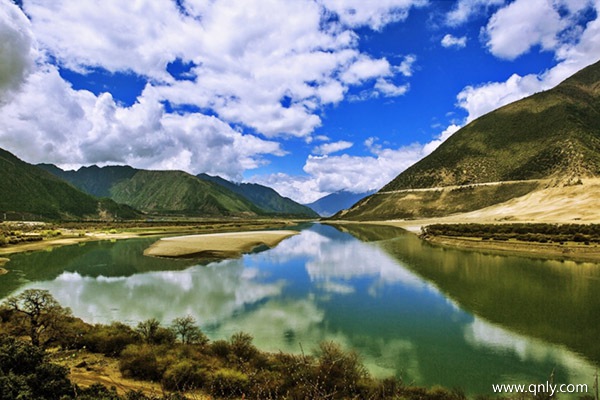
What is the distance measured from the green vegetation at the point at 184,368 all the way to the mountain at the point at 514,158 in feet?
438

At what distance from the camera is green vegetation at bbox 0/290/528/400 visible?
34.3 ft

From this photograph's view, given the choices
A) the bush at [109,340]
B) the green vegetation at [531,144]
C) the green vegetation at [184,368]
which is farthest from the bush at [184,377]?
the green vegetation at [531,144]

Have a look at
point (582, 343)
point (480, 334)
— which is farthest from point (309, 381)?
point (582, 343)

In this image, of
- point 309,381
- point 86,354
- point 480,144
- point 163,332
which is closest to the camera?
point 309,381

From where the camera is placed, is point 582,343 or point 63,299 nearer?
point 582,343

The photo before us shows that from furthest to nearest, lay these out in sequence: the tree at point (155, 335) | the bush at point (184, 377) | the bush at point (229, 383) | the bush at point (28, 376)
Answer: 1. the tree at point (155, 335)
2. the bush at point (184, 377)
3. the bush at point (229, 383)
4. the bush at point (28, 376)

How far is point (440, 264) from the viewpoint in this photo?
148 feet

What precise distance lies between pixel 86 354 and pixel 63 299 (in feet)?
53.9

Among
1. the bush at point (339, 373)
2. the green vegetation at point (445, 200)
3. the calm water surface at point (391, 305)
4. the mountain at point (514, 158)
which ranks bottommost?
the calm water surface at point (391, 305)

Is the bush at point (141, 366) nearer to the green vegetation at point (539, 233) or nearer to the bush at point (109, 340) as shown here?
the bush at point (109, 340)

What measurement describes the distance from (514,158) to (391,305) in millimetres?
168062

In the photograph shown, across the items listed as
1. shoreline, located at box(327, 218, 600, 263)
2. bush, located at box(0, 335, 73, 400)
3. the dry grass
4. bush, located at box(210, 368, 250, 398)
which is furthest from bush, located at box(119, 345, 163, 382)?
shoreline, located at box(327, 218, 600, 263)

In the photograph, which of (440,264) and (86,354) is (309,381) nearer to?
(86,354)

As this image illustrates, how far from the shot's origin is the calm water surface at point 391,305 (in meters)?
16.6
